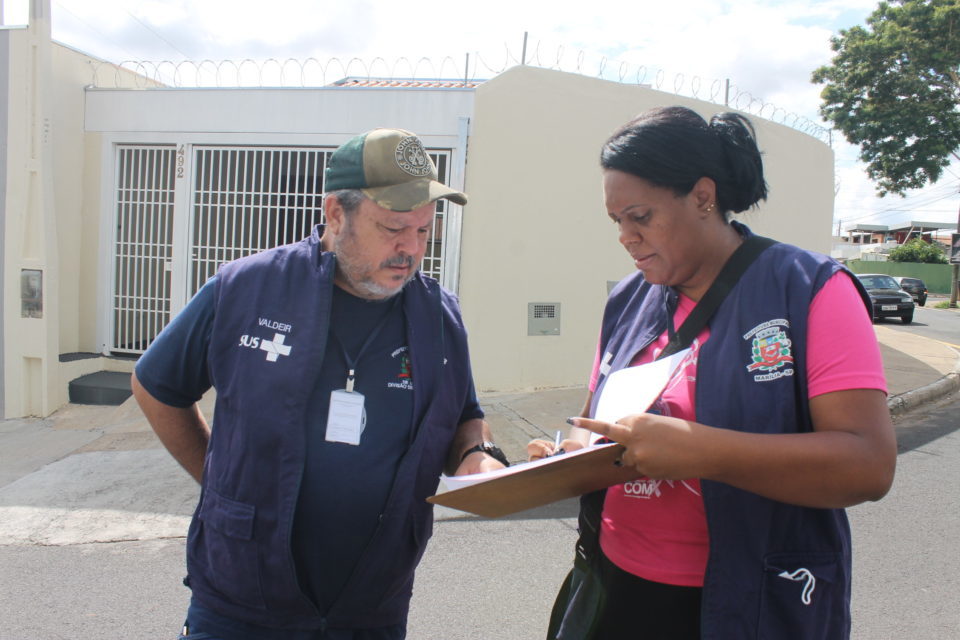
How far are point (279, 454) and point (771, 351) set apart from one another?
1.14 meters

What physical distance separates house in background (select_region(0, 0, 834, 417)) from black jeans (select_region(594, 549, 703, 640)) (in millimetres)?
5849

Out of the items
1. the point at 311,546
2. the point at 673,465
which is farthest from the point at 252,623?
the point at 673,465

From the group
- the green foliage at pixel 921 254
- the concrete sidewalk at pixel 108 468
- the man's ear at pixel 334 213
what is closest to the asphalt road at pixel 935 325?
the concrete sidewalk at pixel 108 468

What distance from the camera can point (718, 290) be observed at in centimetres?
156

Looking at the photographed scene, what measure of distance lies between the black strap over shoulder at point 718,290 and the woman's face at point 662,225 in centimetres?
9

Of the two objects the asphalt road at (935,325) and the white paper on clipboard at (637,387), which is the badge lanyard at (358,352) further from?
the asphalt road at (935,325)

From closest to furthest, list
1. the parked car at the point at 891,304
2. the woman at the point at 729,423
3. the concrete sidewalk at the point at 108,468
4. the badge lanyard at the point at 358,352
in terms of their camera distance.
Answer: the woman at the point at 729,423, the badge lanyard at the point at 358,352, the concrete sidewalk at the point at 108,468, the parked car at the point at 891,304

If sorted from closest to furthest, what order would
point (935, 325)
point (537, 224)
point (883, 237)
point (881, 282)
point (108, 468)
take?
point (108, 468) < point (537, 224) < point (935, 325) < point (881, 282) < point (883, 237)

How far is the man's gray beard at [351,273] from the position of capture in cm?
185

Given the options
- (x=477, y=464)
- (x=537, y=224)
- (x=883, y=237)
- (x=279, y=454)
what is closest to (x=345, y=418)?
(x=279, y=454)

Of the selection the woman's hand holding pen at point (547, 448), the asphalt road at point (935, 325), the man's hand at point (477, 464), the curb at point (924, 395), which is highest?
the woman's hand holding pen at point (547, 448)

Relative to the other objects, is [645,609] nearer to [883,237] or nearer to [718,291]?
[718,291]

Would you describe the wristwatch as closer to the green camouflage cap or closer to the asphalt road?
the green camouflage cap

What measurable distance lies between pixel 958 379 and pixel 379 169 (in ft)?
34.3
